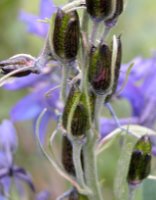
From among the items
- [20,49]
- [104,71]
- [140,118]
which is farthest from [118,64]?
[20,49]

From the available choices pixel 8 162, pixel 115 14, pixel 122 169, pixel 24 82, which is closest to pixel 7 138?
pixel 8 162

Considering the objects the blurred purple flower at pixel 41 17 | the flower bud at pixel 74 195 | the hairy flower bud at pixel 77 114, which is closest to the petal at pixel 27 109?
the blurred purple flower at pixel 41 17

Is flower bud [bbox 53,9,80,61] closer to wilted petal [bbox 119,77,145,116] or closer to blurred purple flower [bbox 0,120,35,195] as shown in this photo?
blurred purple flower [bbox 0,120,35,195]

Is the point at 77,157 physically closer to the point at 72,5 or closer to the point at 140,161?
the point at 140,161

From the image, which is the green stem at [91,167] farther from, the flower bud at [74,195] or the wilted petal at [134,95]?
the wilted petal at [134,95]

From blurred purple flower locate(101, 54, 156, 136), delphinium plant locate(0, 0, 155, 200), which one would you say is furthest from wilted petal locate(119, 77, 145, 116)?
delphinium plant locate(0, 0, 155, 200)

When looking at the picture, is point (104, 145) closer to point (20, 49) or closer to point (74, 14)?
point (74, 14)
